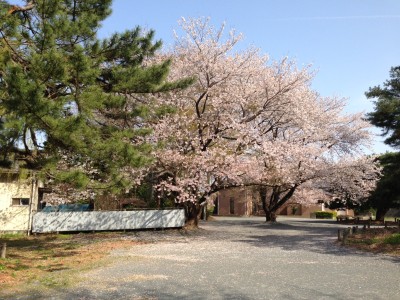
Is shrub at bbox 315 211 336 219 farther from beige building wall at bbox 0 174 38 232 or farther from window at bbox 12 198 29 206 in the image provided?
window at bbox 12 198 29 206

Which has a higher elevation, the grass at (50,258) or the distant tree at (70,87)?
the distant tree at (70,87)

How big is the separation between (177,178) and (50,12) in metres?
10.9

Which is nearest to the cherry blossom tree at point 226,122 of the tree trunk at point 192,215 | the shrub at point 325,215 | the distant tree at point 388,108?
the tree trunk at point 192,215

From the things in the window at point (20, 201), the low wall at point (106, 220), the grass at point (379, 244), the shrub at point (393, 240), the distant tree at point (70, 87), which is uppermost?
the distant tree at point (70, 87)

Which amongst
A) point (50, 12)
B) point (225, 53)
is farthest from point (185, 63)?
point (50, 12)

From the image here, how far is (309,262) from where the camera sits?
434 inches

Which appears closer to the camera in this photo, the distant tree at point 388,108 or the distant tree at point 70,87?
the distant tree at point 70,87

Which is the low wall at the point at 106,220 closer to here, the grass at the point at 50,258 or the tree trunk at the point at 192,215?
the tree trunk at the point at 192,215

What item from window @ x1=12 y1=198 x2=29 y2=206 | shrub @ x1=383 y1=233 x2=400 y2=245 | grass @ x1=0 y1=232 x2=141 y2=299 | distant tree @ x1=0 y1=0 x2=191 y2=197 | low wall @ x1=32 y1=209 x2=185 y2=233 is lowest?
grass @ x1=0 y1=232 x2=141 y2=299

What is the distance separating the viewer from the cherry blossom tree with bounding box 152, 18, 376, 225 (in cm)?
1900

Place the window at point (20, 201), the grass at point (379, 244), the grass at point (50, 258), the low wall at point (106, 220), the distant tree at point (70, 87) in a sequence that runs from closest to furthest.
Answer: the grass at point (50, 258) < the distant tree at point (70, 87) < the grass at point (379, 244) < the window at point (20, 201) < the low wall at point (106, 220)

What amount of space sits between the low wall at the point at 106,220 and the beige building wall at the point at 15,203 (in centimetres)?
55

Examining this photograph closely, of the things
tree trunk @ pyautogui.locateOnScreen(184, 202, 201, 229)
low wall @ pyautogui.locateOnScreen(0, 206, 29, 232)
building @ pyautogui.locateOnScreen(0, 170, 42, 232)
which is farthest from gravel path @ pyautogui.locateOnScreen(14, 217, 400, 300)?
low wall @ pyautogui.locateOnScreen(0, 206, 29, 232)

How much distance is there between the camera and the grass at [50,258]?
8186mm
